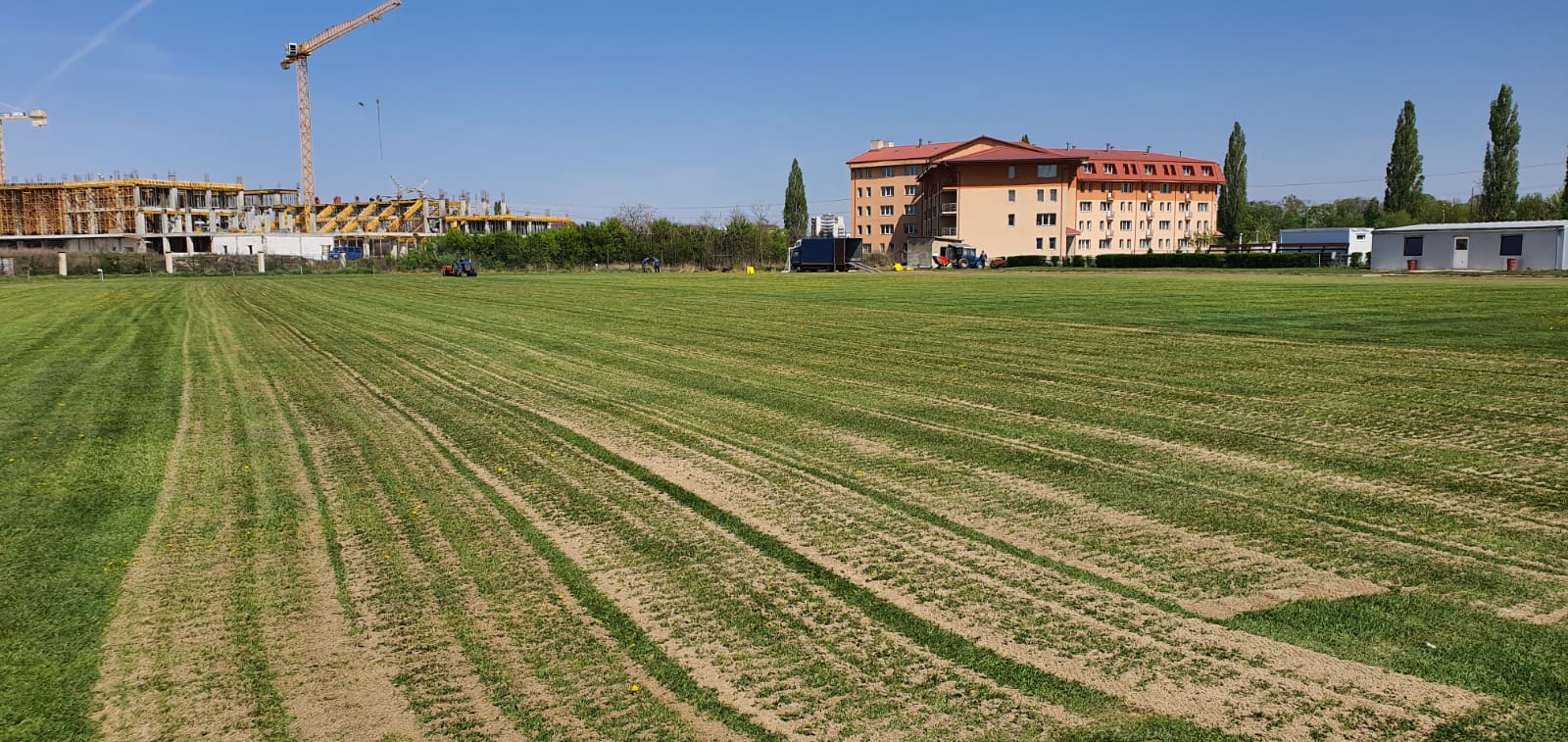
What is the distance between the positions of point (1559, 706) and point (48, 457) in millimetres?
10775

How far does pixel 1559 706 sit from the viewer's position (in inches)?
149

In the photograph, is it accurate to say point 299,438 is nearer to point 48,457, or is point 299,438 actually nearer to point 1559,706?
point 48,457

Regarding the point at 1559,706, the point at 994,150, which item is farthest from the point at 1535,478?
the point at 994,150

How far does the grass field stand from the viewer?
4.05 meters

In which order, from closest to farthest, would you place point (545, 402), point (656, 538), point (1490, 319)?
1. point (656, 538)
2. point (545, 402)
3. point (1490, 319)

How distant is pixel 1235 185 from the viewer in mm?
108688

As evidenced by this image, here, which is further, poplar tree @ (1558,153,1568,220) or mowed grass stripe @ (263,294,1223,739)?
poplar tree @ (1558,153,1568,220)

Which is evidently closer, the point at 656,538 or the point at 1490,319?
the point at 656,538

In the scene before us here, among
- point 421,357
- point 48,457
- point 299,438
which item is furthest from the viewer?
point 421,357

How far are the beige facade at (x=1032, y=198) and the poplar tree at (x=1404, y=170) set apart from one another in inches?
677

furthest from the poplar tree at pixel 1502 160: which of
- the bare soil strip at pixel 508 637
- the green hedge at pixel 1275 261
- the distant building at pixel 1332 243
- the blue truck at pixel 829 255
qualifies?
the bare soil strip at pixel 508 637

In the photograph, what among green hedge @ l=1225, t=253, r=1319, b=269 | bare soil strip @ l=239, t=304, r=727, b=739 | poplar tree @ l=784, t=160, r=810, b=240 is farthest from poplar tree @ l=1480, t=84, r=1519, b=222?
bare soil strip @ l=239, t=304, r=727, b=739

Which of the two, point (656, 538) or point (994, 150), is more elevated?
point (994, 150)

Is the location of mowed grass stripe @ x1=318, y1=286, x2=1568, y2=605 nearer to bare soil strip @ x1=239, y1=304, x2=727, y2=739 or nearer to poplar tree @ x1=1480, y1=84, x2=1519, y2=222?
bare soil strip @ x1=239, y1=304, x2=727, y2=739
